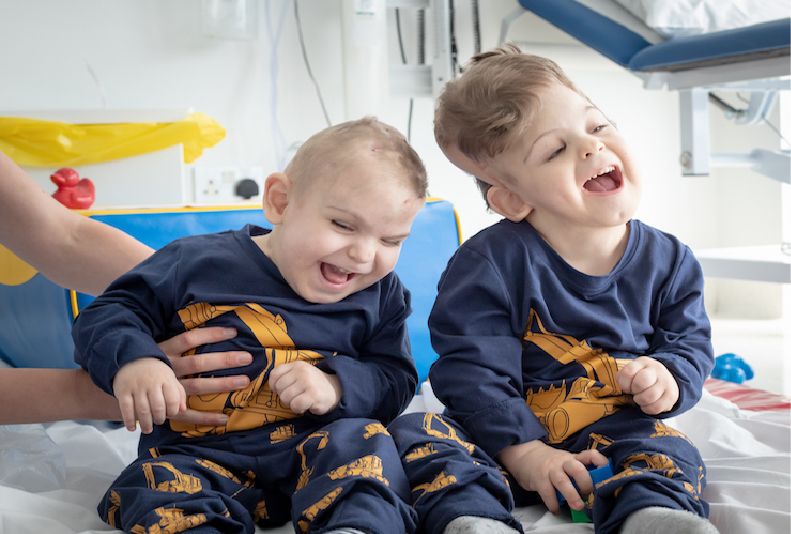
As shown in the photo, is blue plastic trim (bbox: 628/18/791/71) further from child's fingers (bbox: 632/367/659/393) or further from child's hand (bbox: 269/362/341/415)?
child's hand (bbox: 269/362/341/415)

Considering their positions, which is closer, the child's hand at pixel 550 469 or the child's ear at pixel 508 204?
the child's hand at pixel 550 469

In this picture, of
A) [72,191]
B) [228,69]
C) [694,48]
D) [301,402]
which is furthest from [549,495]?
[228,69]

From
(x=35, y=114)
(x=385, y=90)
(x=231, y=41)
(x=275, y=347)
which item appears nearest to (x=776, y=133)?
(x=385, y=90)

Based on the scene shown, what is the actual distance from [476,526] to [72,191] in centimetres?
121

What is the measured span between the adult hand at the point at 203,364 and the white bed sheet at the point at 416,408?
144 millimetres

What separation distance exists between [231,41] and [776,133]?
79.7 inches

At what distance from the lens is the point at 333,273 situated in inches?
39.6

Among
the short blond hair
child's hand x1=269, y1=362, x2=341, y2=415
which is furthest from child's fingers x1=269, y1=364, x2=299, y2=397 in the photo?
the short blond hair

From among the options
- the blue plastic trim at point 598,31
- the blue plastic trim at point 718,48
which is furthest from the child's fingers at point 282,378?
the blue plastic trim at point 598,31

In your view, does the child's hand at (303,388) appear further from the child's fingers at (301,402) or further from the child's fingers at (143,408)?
the child's fingers at (143,408)

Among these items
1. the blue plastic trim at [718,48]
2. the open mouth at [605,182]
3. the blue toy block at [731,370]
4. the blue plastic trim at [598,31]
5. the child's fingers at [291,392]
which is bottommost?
the blue toy block at [731,370]

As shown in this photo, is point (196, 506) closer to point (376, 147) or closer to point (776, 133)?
point (376, 147)

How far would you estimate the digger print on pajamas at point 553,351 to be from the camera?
3.08ft

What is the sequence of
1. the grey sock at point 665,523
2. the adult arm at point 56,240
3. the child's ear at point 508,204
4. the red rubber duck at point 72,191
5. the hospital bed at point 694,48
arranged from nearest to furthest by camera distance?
the grey sock at point 665,523, the child's ear at point 508,204, the adult arm at point 56,240, the red rubber duck at point 72,191, the hospital bed at point 694,48
